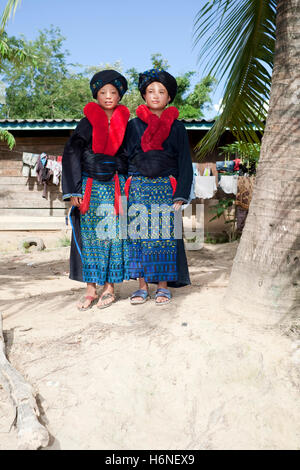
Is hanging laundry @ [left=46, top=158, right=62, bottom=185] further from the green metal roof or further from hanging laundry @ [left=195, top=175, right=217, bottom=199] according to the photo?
hanging laundry @ [left=195, top=175, right=217, bottom=199]

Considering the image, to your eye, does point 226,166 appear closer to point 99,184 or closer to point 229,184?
point 229,184

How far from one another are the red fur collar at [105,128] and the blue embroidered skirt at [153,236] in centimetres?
32

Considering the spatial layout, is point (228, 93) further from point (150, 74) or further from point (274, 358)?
Answer: point (274, 358)

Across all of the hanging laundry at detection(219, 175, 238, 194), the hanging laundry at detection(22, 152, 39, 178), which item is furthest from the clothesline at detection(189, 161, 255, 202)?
the hanging laundry at detection(22, 152, 39, 178)

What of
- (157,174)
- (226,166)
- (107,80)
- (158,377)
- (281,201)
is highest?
(107,80)

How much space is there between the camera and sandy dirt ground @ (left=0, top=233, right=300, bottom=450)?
1.90 metres

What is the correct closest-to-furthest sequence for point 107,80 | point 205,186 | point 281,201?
point 281,201
point 107,80
point 205,186

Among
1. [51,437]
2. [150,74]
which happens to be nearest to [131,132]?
[150,74]

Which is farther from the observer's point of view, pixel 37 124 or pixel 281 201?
pixel 37 124

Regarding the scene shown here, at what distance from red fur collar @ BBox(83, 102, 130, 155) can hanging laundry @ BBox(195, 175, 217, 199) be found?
520 centimetres

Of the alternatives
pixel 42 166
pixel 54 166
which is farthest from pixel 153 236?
pixel 42 166

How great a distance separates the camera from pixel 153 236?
316 cm

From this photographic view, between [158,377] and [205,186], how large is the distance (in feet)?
20.5

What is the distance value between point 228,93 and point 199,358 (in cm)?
272
